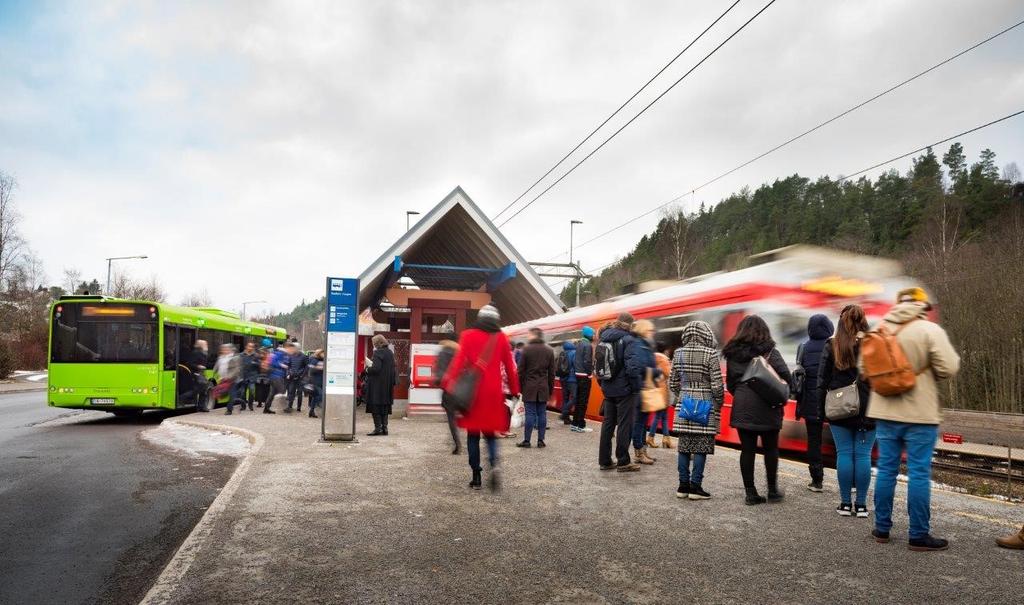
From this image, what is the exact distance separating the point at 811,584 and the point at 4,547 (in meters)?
5.79

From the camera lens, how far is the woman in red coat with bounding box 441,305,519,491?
6.54 metres

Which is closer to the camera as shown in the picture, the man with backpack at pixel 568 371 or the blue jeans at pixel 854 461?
the blue jeans at pixel 854 461

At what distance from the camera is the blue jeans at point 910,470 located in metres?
4.85

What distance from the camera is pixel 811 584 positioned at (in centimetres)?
418

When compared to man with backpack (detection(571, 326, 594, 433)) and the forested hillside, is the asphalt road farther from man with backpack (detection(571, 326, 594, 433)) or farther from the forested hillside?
the forested hillside

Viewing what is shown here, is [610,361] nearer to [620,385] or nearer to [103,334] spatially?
[620,385]

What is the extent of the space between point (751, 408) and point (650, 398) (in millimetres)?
2446

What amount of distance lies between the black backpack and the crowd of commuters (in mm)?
12

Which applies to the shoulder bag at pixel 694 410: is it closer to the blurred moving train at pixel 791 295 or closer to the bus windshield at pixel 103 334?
the blurred moving train at pixel 791 295

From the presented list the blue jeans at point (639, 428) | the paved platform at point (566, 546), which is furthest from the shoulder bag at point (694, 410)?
the blue jeans at point (639, 428)

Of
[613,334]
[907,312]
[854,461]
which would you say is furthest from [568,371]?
[907,312]

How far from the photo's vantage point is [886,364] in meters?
4.95

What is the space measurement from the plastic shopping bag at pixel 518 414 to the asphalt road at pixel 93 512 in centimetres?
378

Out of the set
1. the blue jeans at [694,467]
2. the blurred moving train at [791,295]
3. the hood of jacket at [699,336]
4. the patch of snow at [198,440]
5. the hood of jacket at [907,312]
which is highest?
the blurred moving train at [791,295]
